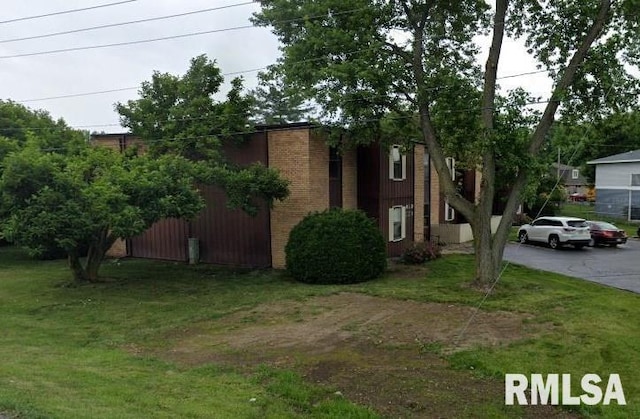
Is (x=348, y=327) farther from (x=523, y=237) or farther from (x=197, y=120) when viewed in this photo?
(x=523, y=237)

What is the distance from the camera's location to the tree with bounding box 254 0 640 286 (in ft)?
49.1

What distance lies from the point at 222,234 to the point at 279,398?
14.2m

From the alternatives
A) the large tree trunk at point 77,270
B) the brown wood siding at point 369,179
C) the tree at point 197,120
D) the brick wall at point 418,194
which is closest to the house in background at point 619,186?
the brick wall at point 418,194

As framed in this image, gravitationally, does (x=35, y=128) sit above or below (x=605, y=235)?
above

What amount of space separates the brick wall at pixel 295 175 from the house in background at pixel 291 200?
0.11 feet

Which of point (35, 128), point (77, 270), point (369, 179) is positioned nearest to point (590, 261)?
point (369, 179)

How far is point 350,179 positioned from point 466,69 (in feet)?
21.8

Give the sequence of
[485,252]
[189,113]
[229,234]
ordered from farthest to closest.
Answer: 1. [229,234]
2. [189,113]
3. [485,252]

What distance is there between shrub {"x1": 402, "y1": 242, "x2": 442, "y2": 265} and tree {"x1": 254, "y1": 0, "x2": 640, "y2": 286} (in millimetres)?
5400

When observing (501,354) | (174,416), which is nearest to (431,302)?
(501,354)

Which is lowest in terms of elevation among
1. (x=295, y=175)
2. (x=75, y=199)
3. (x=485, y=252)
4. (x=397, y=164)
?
(x=485, y=252)

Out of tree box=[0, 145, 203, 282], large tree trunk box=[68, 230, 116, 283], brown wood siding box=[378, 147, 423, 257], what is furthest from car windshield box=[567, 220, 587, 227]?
large tree trunk box=[68, 230, 116, 283]

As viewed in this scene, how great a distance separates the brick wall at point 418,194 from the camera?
25.9 metres

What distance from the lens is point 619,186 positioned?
145 ft
